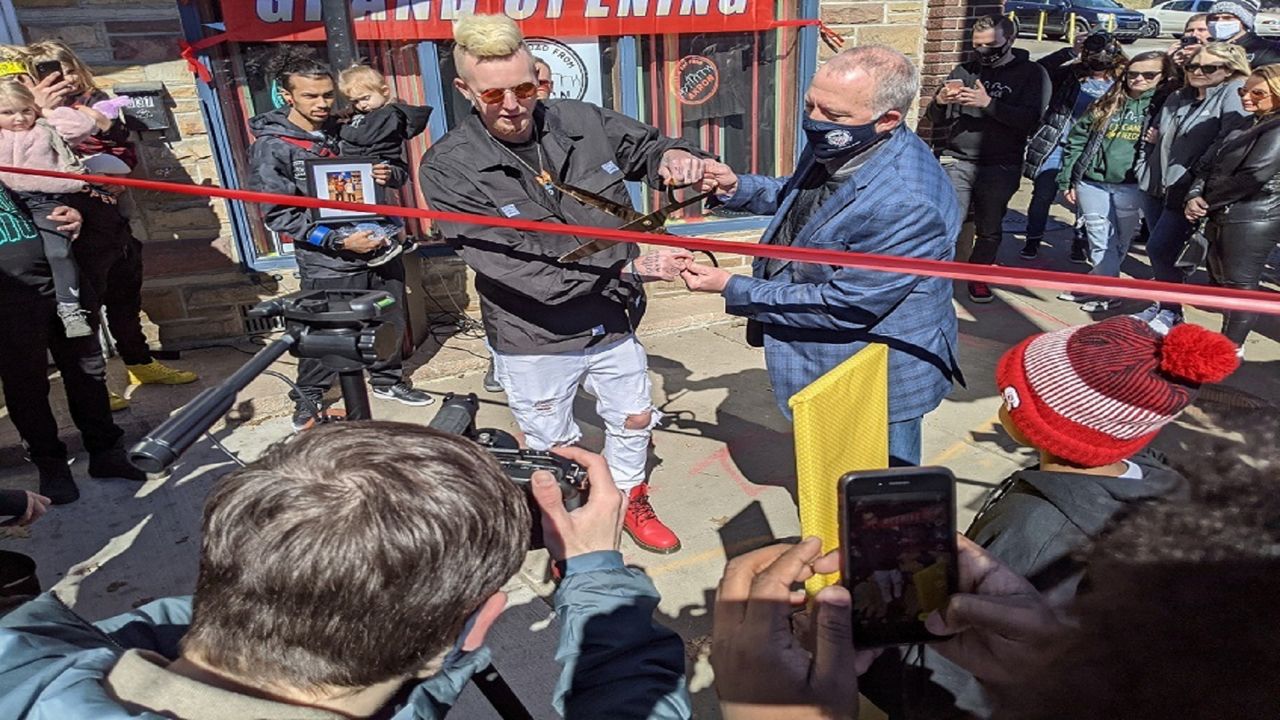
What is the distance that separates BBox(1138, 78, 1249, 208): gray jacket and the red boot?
4.04m

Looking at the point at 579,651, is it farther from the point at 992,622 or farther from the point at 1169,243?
the point at 1169,243

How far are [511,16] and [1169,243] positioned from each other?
4.50 m

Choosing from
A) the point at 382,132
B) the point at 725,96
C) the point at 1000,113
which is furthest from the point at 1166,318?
the point at 382,132

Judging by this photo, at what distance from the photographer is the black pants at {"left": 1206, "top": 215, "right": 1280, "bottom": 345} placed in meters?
4.46

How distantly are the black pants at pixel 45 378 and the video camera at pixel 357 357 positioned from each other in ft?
7.90

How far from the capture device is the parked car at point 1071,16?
19.4m

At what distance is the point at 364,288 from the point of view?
13.5 ft

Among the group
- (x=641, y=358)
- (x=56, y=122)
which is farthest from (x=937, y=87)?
(x=56, y=122)

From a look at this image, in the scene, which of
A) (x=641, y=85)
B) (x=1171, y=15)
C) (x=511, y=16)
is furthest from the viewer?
(x=1171, y=15)

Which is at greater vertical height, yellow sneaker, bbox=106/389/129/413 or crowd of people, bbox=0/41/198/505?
crowd of people, bbox=0/41/198/505

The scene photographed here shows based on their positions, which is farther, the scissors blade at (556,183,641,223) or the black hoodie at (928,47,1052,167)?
the black hoodie at (928,47,1052,167)

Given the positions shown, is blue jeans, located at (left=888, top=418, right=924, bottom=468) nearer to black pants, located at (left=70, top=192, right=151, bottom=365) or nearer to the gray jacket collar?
the gray jacket collar

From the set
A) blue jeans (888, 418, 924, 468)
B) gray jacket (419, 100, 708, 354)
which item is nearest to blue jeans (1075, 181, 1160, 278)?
blue jeans (888, 418, 924, 468)

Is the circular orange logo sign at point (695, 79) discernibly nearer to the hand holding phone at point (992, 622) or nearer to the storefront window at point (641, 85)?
the storefront window at point (641, 85)
